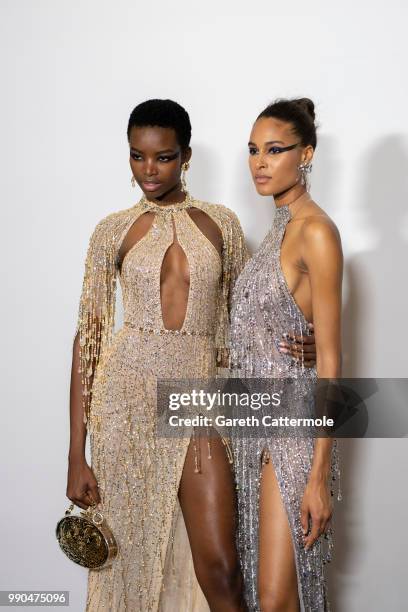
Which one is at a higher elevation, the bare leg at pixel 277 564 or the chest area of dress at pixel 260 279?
the chest area of dress at pixel 260 279

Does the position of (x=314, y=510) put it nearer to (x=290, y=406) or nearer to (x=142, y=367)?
(x=290, y=406)

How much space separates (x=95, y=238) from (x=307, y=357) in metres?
0.85

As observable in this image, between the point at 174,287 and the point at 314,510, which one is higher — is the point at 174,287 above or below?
above

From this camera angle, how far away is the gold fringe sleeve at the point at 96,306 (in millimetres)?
2930

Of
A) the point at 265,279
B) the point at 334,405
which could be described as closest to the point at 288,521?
the point at 334,405

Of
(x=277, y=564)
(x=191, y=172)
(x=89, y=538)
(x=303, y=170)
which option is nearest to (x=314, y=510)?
(x=277, y=564)

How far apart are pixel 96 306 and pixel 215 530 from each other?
2.74 feet

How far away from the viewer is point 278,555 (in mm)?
2438

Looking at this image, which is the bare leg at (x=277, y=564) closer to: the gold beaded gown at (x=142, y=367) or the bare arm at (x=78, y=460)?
the gold beaded gown at (x=142, y=367)

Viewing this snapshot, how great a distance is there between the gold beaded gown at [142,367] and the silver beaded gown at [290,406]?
194 mm

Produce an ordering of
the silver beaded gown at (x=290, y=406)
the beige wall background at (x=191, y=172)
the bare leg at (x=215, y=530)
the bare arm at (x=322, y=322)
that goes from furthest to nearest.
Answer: the beige wall background at (x=191, y=172) < the bare leg at (x=215, y=530) < the silver beaded gown at (x=290, y=406) < the bare arm at (x=322, y=322)

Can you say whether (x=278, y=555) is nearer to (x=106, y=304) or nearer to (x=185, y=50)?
(x=106, y=304)

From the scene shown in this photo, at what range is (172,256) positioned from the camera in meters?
2.81

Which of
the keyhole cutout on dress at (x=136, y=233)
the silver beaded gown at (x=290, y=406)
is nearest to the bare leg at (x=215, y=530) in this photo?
the silver beaded gown at (x=290, y=406)
